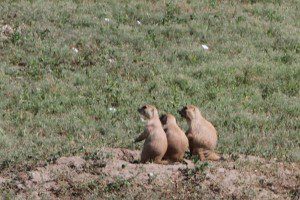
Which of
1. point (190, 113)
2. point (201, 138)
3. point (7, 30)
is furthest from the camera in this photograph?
point (7, 30)

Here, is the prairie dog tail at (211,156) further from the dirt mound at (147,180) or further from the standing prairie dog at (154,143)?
the standing prairie dog at (154,143)

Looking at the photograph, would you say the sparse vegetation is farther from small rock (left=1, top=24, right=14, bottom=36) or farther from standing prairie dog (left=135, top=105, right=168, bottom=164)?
standing prairie dog (left=135, top=105, right=168, bottom=164)

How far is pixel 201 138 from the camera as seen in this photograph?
35.4 ft

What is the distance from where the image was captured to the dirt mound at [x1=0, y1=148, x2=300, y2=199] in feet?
32.3

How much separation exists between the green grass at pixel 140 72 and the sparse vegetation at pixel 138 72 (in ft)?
0.08

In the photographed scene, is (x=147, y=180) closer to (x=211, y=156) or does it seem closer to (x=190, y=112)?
(x=211, y=156)

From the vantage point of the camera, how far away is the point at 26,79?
15000 mm

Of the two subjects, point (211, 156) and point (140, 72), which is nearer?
point (211, 156)

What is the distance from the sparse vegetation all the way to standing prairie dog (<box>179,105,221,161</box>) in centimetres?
108

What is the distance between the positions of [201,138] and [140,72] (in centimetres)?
485

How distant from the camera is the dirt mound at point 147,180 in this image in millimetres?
9852

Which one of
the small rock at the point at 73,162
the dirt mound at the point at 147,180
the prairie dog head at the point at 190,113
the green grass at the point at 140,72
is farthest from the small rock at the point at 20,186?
the prairie dog head at the point at 190,113

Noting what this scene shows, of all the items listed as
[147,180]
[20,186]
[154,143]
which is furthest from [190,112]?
[20,186]

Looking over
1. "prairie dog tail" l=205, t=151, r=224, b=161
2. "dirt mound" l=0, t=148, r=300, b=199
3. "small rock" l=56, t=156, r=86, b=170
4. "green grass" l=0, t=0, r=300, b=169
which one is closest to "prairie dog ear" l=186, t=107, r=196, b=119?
"prairie dog tail" l=205, t=151, r=224, b=161
